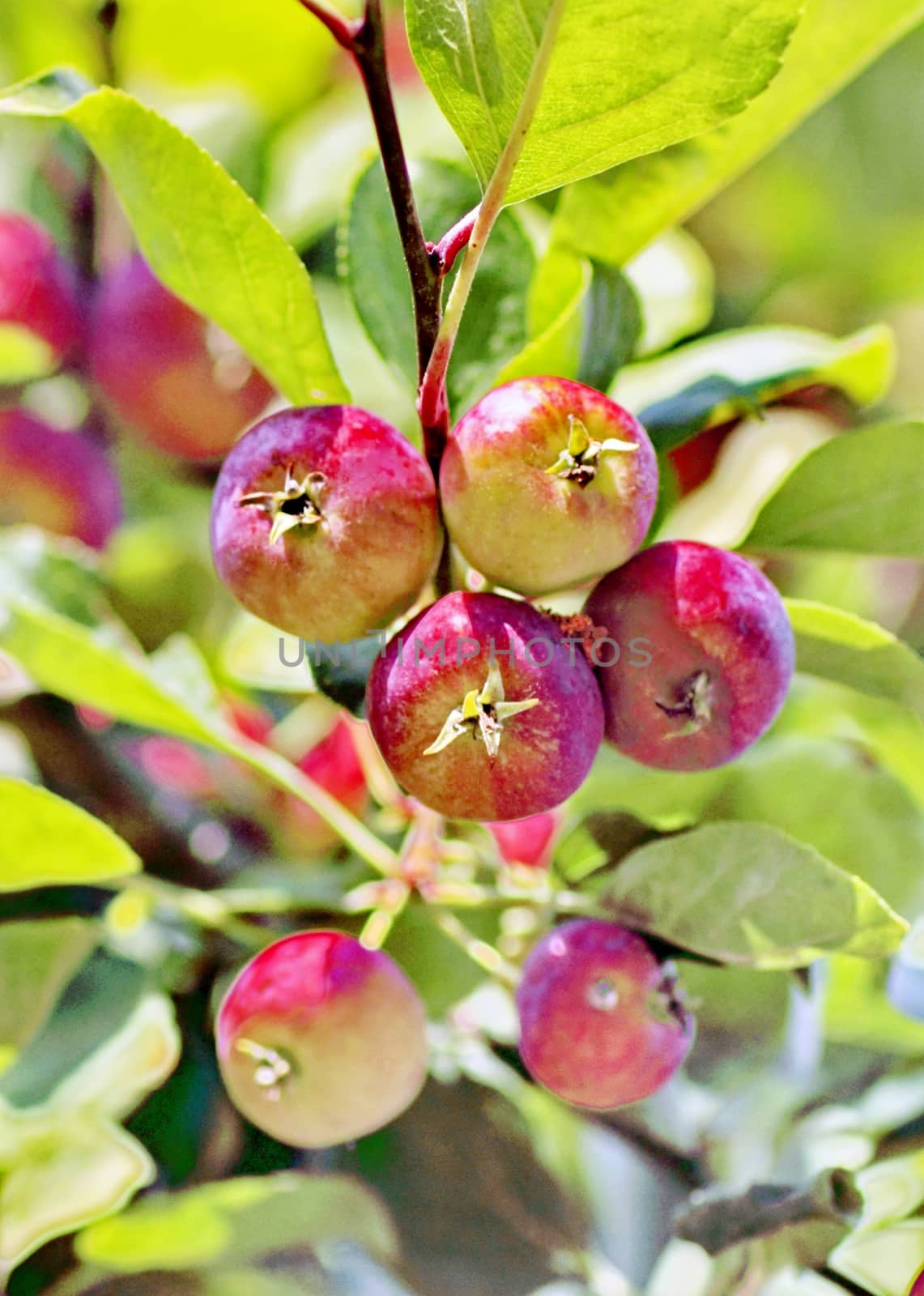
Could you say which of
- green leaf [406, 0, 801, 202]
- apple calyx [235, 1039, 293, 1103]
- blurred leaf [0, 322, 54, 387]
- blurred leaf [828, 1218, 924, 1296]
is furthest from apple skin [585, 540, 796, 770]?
blurred leaf [0, 322, 54, 387]

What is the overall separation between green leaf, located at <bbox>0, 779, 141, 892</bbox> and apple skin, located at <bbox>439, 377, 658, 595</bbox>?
0.40 m

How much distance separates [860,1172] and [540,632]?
0.58 m

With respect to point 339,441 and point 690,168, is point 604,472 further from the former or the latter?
point 690,168

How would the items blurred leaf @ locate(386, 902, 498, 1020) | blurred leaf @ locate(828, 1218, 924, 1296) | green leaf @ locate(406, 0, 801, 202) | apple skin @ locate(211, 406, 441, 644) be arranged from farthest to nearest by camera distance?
blurred leaf @ locate(386, 902, 498, 1020), blurred leaf @ locate(828, 1218, 924, 1296), apple skin @ locate(211, 406, 441, 644), green leaf @ locate(406, 0, 801, 202)

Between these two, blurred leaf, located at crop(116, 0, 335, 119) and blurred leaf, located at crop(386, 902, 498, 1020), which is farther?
blurred leaf, located at crop(116, 0, 335, 119)

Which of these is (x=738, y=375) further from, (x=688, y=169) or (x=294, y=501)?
(x=294, y=501)

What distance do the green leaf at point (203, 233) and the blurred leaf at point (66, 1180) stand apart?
631 millimetres

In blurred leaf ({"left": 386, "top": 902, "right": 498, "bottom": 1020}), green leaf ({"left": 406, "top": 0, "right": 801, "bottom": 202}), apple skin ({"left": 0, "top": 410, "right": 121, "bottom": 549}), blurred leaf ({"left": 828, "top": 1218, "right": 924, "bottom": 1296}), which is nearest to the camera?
green leaf ({"left": 406, "top": 0, "right": 801, "bottom": 202})

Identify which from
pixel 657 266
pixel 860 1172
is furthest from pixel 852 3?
pixel 860 1172

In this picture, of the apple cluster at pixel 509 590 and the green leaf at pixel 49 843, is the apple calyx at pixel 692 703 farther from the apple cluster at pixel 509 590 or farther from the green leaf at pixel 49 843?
the green leaf at pixel 49 843

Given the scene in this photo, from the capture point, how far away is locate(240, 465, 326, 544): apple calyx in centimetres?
59

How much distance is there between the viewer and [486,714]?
0.56 m

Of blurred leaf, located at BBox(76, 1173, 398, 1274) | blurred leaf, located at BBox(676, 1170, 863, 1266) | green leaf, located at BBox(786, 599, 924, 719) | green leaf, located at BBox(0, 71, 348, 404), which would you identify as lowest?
blurred leaf, located at BBox(76, 1173, 398, 1274)

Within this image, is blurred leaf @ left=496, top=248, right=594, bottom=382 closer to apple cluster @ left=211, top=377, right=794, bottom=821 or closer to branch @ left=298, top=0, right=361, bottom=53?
apple cluster @ left=211, top=377, right=794, bottom=821
